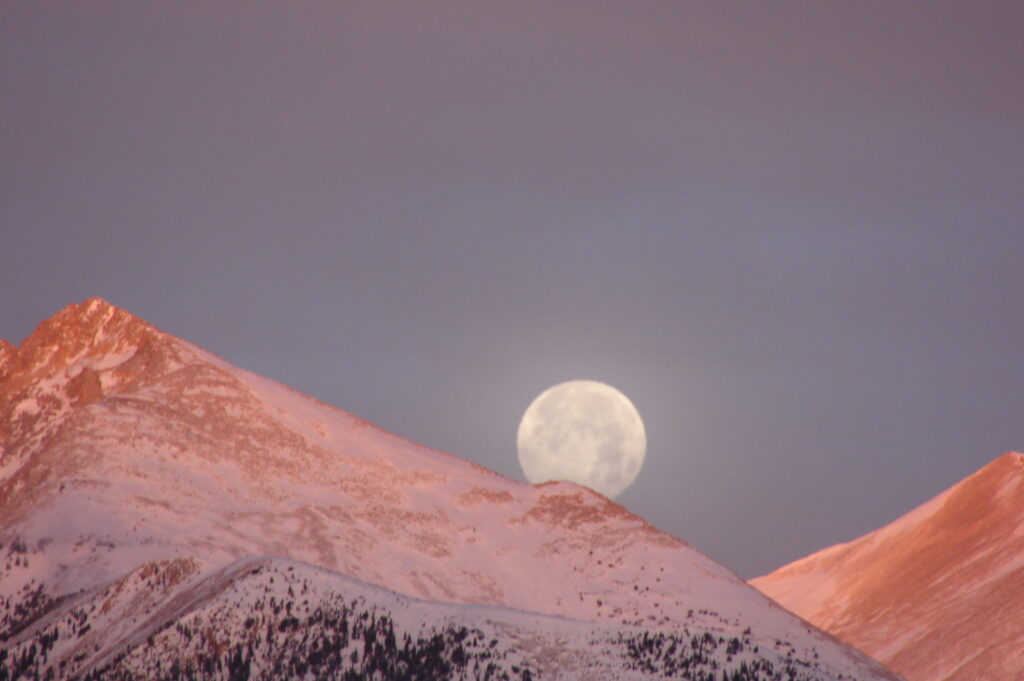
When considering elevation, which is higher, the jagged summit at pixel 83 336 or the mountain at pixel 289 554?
the jagged summit at pixel 83 336

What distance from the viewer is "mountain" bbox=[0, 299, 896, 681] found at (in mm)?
75125

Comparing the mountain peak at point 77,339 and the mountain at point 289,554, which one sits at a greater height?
the mountain peak at point 77,339

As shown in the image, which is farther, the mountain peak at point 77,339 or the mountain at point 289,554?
the mountain peak at point 77,339

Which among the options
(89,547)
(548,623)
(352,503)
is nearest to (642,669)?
(548,623)

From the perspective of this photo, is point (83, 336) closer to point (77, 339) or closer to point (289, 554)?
point (77, 339)

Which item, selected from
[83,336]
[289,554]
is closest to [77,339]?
[83,336]

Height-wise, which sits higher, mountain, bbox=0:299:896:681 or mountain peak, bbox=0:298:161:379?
mountain peak, bbox=0:298:161:379

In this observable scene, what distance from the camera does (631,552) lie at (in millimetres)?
154250

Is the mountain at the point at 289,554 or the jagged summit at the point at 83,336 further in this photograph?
the jagged summit at the point at 83,336

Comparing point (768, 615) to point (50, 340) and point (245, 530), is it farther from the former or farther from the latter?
point (50, 340)

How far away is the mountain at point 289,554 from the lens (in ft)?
246

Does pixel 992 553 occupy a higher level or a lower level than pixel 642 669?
higher

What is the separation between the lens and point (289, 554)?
130 m

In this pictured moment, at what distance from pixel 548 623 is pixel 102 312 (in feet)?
441
